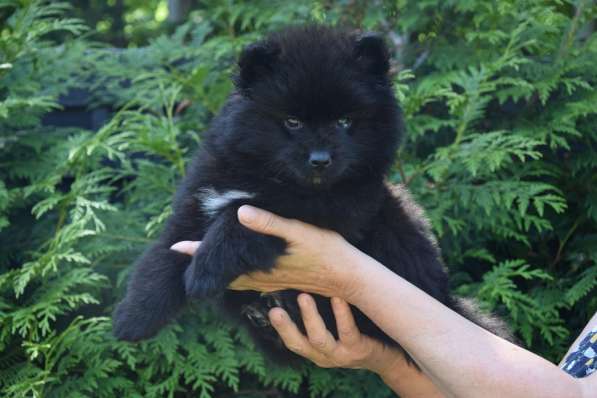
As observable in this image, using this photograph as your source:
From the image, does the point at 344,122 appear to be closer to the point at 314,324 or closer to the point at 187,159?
the point at 314,324

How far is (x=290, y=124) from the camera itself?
2.63 metres

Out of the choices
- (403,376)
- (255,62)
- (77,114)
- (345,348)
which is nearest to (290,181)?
(255,62)

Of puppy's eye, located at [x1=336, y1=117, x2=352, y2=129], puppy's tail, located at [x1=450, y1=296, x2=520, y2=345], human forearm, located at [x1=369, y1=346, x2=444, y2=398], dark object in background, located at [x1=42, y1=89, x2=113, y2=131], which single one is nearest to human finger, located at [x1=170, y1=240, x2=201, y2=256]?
puppy's eye, located at [x1=336, y1=117, x2=352, y2=129]

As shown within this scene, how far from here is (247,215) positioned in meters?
2.57

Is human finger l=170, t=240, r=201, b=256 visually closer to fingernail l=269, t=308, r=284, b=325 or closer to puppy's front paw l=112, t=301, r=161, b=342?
puppy's front paw l=112, t=301, r=161, b=342

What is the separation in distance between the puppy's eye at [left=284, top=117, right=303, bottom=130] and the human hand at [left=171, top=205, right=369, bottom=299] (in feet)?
0.99

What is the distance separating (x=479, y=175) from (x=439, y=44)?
0.91m

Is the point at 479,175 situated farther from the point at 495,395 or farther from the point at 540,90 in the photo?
the point at 495,395

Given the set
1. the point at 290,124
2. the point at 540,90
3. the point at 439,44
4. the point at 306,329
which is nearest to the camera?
the point at 290,124

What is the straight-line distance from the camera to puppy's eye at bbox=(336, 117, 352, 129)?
2650 mm

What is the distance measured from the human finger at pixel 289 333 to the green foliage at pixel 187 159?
41cm

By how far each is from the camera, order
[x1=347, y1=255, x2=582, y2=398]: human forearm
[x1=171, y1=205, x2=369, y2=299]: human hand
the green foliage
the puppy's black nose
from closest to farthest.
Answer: [x1=347, y1=255, x2=582, y2=398]: human forearm < the puppy's black nose < [x1=171, y1=205, x2=369, y2=299]: human hand < the green foliage

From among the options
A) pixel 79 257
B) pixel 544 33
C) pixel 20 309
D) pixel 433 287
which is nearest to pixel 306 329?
pixel 433 287

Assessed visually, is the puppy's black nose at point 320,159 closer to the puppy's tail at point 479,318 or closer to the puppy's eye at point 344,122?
the puppy's eye at point 344,122
